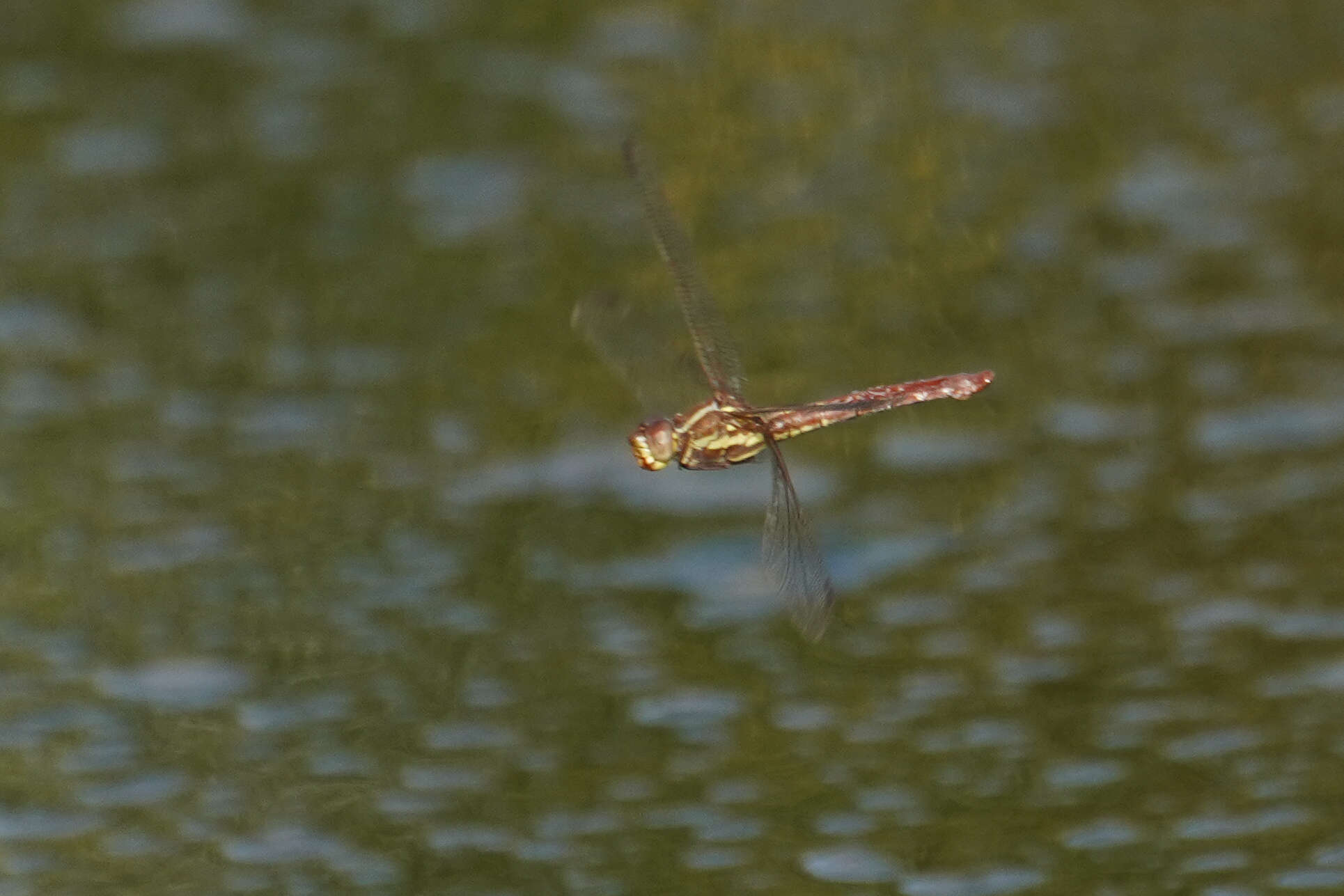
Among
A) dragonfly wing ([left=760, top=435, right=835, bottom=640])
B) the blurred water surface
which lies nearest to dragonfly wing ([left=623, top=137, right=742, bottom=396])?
the blurred water surface

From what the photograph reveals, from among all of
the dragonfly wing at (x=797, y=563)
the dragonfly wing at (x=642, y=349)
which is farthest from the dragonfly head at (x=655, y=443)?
the dragonfly wing at (x=797, y=563)

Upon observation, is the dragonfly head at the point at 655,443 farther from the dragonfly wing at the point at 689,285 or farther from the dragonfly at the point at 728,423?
the dragonfly wing at the point at 689,285

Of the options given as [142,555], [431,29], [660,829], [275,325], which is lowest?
[660,829]

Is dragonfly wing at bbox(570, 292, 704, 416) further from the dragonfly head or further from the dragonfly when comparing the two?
the dragonfly head

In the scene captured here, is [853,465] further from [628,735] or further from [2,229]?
[2,229]

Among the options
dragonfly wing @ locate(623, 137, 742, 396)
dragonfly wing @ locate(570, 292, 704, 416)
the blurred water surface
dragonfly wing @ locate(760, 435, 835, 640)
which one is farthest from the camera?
the blurred water surface

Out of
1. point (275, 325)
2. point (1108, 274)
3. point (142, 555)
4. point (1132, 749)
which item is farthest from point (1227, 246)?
point (142, 555)

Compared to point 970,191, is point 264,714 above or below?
below
